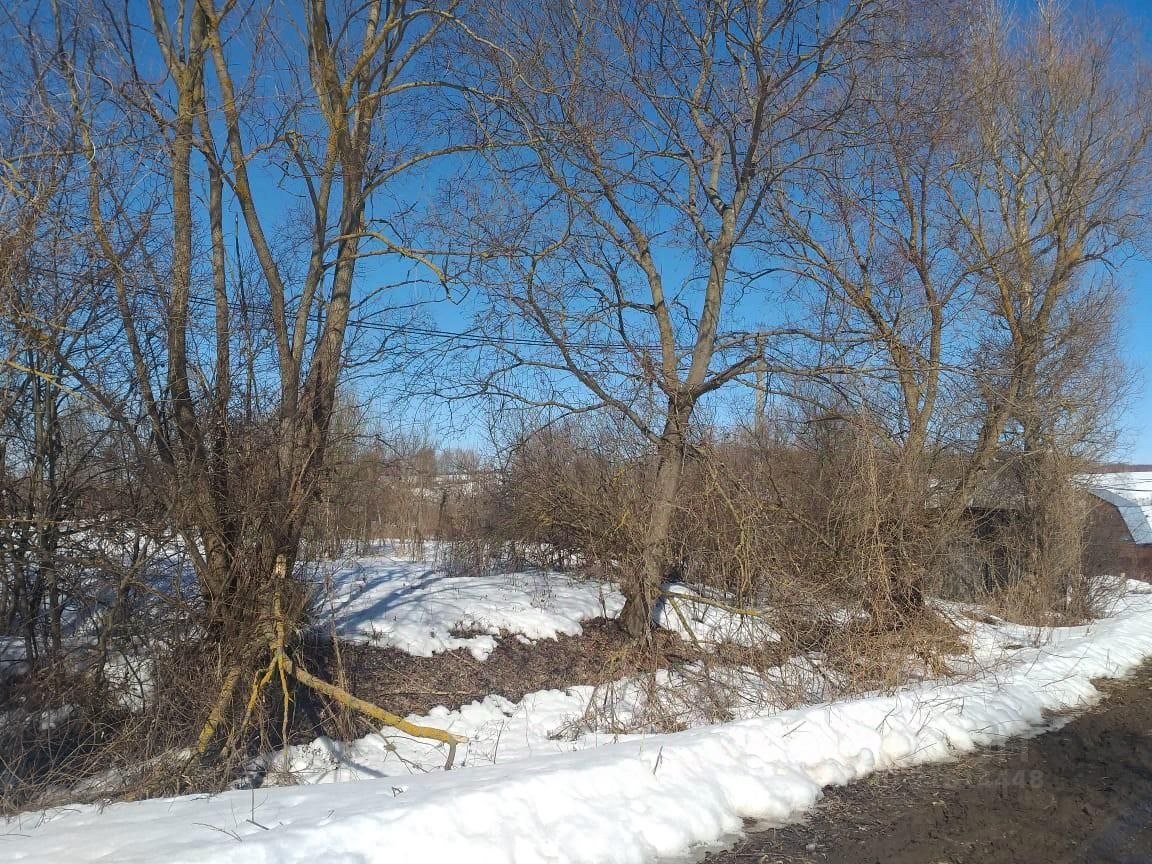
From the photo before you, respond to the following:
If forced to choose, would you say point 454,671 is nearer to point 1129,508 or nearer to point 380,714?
point 380,714

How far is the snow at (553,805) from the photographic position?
4.27 metres

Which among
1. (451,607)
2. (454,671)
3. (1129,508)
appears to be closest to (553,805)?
(454,671)

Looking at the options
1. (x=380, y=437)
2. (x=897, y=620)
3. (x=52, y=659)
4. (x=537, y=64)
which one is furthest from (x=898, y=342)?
(x=52, y=659)

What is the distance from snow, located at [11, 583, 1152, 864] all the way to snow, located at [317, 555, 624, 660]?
2.87 metres

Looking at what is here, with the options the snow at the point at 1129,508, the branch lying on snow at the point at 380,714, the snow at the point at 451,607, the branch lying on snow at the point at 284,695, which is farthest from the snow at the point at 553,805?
the snow at the point at 1129,508

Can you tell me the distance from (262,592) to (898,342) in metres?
8.68

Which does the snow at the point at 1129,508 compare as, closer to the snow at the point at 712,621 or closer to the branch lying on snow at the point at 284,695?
the snow at the point at 712,621

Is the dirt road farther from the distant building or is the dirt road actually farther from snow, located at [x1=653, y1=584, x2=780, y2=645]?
the distant building

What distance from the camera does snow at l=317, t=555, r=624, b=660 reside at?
417 inches

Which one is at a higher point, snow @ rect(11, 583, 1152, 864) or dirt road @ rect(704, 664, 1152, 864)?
snow @ rect(11, 583, 1152, 864)

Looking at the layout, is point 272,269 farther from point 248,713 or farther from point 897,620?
point 897,620

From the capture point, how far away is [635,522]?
36.9 ft

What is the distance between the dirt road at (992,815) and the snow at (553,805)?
0.26 metres

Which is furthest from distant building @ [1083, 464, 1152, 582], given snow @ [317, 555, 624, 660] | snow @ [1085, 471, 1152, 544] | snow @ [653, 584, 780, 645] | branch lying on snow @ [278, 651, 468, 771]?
branch lying on snow @ [278, 651, 468, 771]
